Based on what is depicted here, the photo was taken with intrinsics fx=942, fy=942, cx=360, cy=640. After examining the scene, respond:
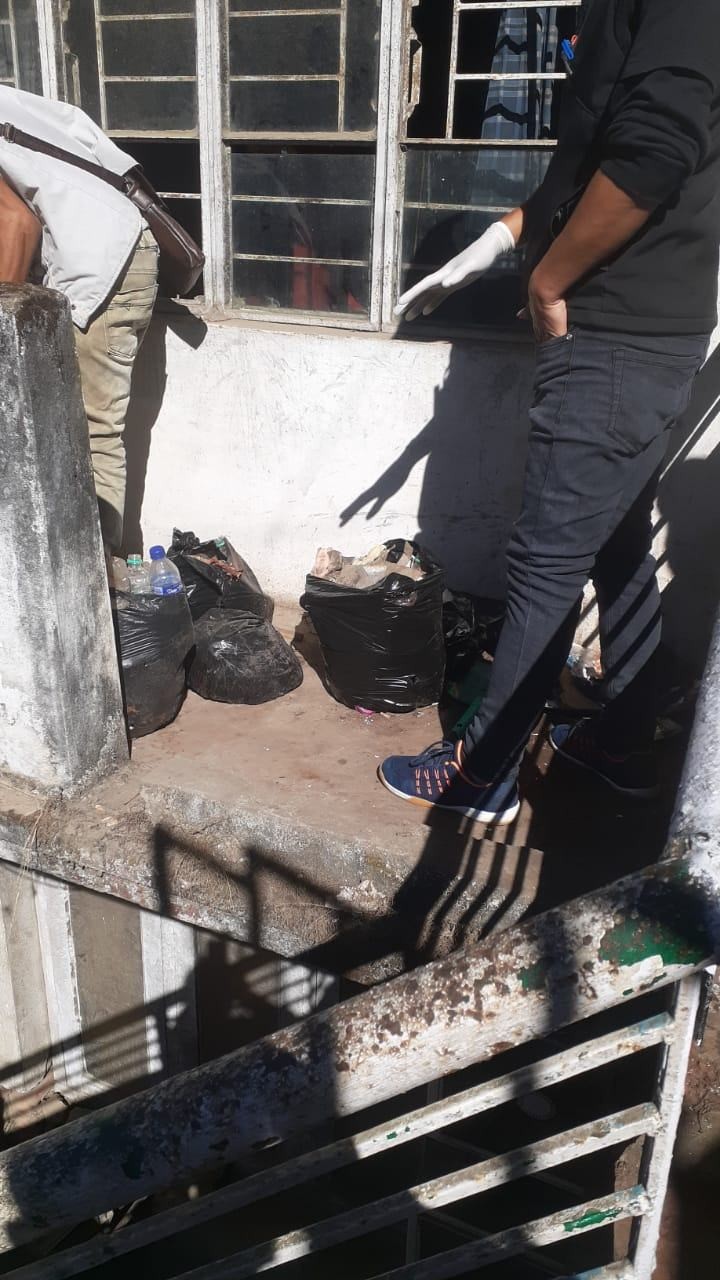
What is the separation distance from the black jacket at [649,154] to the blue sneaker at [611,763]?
1.22 meters

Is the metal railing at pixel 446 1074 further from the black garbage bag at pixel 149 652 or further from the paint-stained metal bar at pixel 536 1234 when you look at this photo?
the black garbage bag at pixel 149 652

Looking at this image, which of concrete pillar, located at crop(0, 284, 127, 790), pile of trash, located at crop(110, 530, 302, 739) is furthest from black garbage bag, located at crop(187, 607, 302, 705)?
concrete pillar, located at crop(0, 284, 127, 790)

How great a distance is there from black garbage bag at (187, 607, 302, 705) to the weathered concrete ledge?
54 centimetres

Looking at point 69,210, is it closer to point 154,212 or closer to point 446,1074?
point 154,212

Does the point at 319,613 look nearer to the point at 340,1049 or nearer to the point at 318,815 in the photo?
the point at 318,815

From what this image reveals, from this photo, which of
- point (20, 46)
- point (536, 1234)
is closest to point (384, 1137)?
point (536, 1234)

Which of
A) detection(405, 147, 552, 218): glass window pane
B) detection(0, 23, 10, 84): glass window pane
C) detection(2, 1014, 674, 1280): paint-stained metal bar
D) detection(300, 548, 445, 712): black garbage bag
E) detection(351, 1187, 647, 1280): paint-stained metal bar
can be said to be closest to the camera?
detection(2, 1014, 674, 1280): paint-stained metal bar

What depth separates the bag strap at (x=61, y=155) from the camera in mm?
3209

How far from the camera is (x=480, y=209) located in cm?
353

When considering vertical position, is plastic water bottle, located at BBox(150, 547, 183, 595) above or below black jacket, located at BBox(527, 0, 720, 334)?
below

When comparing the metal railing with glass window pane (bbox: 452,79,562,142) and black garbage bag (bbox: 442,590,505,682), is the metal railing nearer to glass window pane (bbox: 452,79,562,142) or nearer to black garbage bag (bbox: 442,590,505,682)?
black garbage bag (bbox: 442,590,505,682)

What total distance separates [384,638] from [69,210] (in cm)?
185

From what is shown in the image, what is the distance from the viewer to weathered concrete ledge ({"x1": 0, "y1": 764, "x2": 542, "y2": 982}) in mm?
2400

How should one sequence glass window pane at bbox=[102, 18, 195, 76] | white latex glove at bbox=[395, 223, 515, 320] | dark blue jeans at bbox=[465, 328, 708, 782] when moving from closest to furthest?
dark blue jeans at bbox=[465, 328, 708, 782] < white latex glove at bbox=[395, 223, 515, 320] < glass window pane at bbox=[102, 18, 195, 76]
